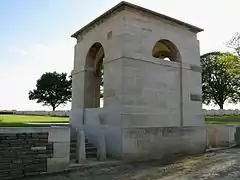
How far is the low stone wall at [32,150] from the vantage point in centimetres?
524

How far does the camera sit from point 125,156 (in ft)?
23.1

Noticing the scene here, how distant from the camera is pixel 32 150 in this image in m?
5.55

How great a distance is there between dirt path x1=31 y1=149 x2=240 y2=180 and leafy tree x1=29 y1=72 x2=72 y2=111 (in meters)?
39.6

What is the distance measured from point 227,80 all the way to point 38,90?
33306 mm

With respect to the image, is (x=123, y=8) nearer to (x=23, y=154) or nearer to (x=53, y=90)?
(x=23, y=154)

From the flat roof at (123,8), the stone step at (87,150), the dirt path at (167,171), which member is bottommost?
the dirt path at (167,171)

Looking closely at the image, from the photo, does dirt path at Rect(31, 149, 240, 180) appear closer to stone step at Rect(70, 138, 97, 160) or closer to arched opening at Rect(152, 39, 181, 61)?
stone step at Rect(70, 138, 97, 160)

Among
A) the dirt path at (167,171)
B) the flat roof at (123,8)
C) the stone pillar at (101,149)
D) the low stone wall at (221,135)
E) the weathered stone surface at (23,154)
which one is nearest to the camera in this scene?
the weathered stone surface at (23,154)

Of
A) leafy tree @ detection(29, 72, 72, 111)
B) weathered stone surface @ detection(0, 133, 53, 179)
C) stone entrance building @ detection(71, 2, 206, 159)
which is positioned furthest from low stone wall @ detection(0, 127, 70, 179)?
leafy tree @ detection(29, 72, 72, 111)

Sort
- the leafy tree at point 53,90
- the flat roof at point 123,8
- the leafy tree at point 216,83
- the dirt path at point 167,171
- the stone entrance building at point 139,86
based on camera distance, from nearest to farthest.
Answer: the dirt path at point 167,171 → the stone entrance building at point 139,86 → the flat roof at point 123,8 → the leafy tree at point 216,83 → the leafy tree at point 53,90

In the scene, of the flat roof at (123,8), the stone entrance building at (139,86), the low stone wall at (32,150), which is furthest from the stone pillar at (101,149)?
the flat roof at (123,8)

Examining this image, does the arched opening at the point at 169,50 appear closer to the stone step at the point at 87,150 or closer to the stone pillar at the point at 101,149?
the stone pillar at the point at 101,149

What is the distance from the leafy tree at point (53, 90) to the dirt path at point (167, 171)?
39.6m

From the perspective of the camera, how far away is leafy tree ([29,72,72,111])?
147 feet
